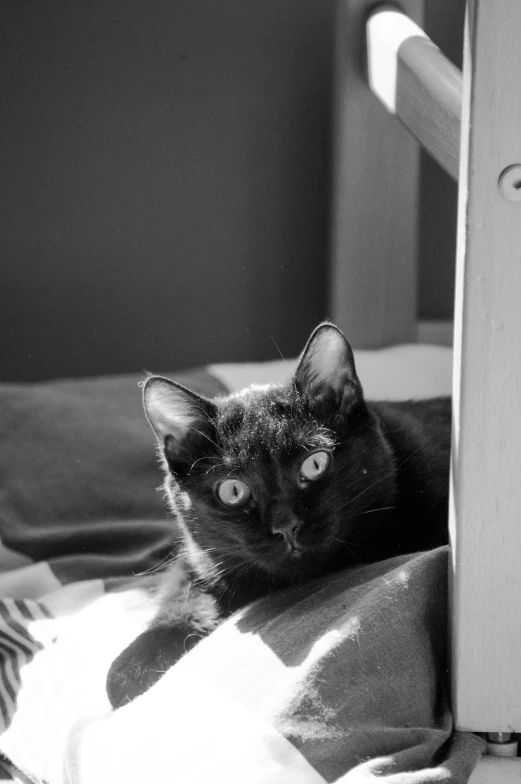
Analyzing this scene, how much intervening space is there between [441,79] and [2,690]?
1073 mm

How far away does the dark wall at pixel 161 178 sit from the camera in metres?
2.17

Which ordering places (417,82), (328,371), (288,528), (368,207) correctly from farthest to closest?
(368,207) < (417,82) < (328,371) < (288,528)

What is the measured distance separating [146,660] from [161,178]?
56.0 inches

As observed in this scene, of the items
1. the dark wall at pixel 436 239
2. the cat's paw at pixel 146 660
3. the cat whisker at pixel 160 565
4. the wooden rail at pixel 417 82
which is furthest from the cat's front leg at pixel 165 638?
the dark wall at pixel 436 239

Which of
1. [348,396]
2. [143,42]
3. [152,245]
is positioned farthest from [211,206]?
[348,396]

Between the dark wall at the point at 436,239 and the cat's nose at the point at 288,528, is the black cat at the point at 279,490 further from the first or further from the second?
the dark wall at the point at 436,239

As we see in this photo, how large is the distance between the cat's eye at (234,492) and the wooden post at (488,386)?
31cm

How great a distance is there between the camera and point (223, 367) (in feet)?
6.55

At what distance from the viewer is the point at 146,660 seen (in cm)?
113

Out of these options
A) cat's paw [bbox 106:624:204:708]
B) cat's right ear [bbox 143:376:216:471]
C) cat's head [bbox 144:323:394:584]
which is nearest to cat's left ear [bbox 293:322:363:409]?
cat's head [bbox 144:323:394:584]

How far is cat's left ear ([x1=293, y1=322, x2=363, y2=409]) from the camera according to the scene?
1.15 metres

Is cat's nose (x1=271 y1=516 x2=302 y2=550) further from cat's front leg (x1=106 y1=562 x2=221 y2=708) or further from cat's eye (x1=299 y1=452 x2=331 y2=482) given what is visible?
cat's front leg (x1=106 y1=562 x2=221 y2=708)

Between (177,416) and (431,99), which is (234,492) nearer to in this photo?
(177,416)

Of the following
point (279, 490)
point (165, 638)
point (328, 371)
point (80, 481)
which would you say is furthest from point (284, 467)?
point (80, 481)
